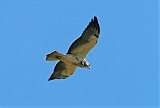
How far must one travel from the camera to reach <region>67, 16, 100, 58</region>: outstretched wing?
21.4 m

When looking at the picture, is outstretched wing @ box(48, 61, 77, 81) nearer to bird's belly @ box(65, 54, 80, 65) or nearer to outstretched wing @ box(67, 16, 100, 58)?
bird's belly @ box(65, 54, 80, 65)

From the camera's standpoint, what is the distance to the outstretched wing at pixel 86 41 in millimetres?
21438

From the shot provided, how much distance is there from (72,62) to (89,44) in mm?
818

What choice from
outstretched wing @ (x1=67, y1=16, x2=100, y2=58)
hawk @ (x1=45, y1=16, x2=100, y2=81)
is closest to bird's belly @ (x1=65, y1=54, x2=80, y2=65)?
hawk @ (x1=45, y1=16, x2=100, y2=81)

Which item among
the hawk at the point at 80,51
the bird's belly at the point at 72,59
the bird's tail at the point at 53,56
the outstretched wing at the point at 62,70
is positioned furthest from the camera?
the outstretched wing at the point at 62,70

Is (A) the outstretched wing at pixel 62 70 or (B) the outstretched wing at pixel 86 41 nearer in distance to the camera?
(B) the outstretched wing at pixel 86 41

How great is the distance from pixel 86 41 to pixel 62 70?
1.89 meters

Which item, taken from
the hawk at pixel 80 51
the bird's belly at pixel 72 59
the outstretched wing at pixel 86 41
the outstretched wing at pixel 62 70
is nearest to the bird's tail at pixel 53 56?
the hawk at pixel 80 51

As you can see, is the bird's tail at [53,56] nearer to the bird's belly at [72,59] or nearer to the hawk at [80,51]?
the hawk at [80,51]

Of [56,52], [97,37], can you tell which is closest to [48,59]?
[56,52]

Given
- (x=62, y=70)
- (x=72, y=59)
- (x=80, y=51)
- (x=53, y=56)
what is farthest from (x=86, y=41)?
(x=62, y=70)

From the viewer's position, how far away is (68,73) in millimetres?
23125

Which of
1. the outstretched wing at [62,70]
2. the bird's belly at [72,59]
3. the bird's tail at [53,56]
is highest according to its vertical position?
the outstretched wing at [62,70]

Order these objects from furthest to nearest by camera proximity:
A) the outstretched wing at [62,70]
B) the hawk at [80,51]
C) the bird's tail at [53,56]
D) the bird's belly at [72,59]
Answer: the outstretched wing at [62,70], the bird's belly at [72,59], the hawk at [80,51], the bird's tail at [53,56]
